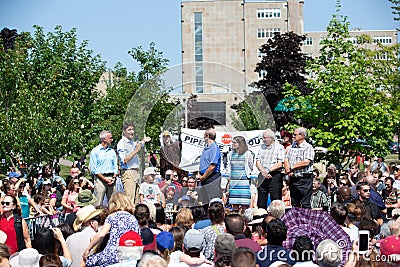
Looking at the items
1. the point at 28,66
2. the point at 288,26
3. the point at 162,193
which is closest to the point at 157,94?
the point at 162,193

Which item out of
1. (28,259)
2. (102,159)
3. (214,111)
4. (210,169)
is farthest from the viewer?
(214,111)

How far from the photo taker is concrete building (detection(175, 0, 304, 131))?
12.8m

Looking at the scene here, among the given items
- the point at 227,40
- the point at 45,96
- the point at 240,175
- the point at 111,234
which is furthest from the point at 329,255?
the point at 227,40

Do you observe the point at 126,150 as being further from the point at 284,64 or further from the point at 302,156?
the point at 284,64

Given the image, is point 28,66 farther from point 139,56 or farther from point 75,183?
point 75,183

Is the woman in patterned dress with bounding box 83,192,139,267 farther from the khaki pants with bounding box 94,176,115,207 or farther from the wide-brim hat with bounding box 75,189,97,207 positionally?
the khaki pants with bounding box 94,176,115,207

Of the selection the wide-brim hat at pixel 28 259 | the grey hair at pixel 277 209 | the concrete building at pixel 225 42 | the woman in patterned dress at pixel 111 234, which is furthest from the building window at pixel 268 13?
the wide-brim hat at pixel 28 259

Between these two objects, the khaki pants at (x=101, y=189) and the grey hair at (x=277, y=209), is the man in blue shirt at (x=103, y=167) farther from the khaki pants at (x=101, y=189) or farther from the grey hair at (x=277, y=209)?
the grey hair at (x=277, y=209)

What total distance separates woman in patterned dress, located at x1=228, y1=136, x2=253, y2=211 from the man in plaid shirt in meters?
0.81

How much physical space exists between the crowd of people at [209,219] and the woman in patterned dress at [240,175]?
2 cm

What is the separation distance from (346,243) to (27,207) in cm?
710

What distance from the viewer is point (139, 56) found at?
22688 mm

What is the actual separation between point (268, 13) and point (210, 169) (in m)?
75.1

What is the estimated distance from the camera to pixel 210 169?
12.0 m
